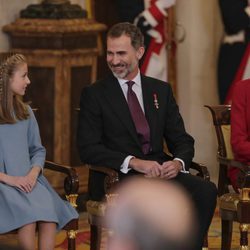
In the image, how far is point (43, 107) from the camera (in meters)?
7.45

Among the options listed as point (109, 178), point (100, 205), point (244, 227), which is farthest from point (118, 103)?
point (244, 227)

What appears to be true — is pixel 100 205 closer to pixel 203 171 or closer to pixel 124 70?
pixel 203 171

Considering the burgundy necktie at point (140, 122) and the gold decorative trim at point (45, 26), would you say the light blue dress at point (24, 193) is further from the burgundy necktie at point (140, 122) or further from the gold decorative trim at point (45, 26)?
the gold decorative trim at point (45, 26)

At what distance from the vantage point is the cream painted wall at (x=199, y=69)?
8.61 meters

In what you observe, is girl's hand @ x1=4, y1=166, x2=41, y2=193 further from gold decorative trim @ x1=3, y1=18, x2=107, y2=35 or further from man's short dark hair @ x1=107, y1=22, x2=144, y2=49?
gold decorative trim @ x1=3, y1=18, x2=107, y2=35

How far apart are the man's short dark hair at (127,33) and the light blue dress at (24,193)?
2.24ft

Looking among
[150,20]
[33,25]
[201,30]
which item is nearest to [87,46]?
[33,25]

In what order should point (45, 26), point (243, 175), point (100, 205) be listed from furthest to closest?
point (45, 26) → point (243, 175) → point (100, 205)

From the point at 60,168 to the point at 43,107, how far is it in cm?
194

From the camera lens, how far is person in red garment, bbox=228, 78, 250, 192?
5887 millimetres

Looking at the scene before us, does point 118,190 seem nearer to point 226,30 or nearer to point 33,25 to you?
point 33,25

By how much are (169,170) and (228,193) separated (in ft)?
2.18

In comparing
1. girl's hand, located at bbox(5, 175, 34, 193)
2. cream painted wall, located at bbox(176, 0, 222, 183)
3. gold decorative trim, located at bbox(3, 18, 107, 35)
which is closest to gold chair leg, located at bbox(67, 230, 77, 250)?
girl's hand, located at bbox(5, 175, 34, 193)

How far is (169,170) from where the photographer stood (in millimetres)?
5477
